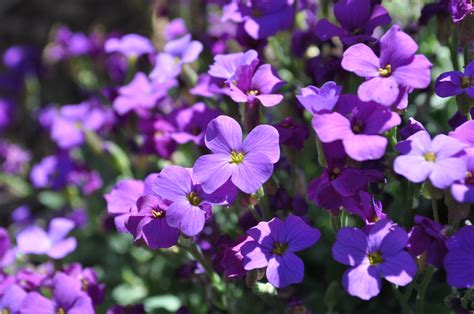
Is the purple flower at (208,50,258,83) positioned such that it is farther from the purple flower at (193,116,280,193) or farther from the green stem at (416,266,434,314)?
the green stem at (416,266,434,314)

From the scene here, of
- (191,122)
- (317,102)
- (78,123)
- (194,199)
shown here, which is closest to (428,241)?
(317,102)

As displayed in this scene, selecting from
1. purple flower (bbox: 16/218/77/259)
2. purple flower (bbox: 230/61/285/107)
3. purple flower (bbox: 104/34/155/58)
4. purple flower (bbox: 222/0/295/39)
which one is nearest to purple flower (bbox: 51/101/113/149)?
purple flower (bbox: 104/34/155/58)

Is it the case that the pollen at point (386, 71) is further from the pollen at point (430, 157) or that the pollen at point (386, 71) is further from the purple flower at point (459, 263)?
the purple flower at point (459, 263)

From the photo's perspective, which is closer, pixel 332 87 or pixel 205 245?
pixel 332 87

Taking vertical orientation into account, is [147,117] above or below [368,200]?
below

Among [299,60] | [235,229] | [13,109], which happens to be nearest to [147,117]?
[235,229]

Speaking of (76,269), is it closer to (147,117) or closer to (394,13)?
(147,117)
